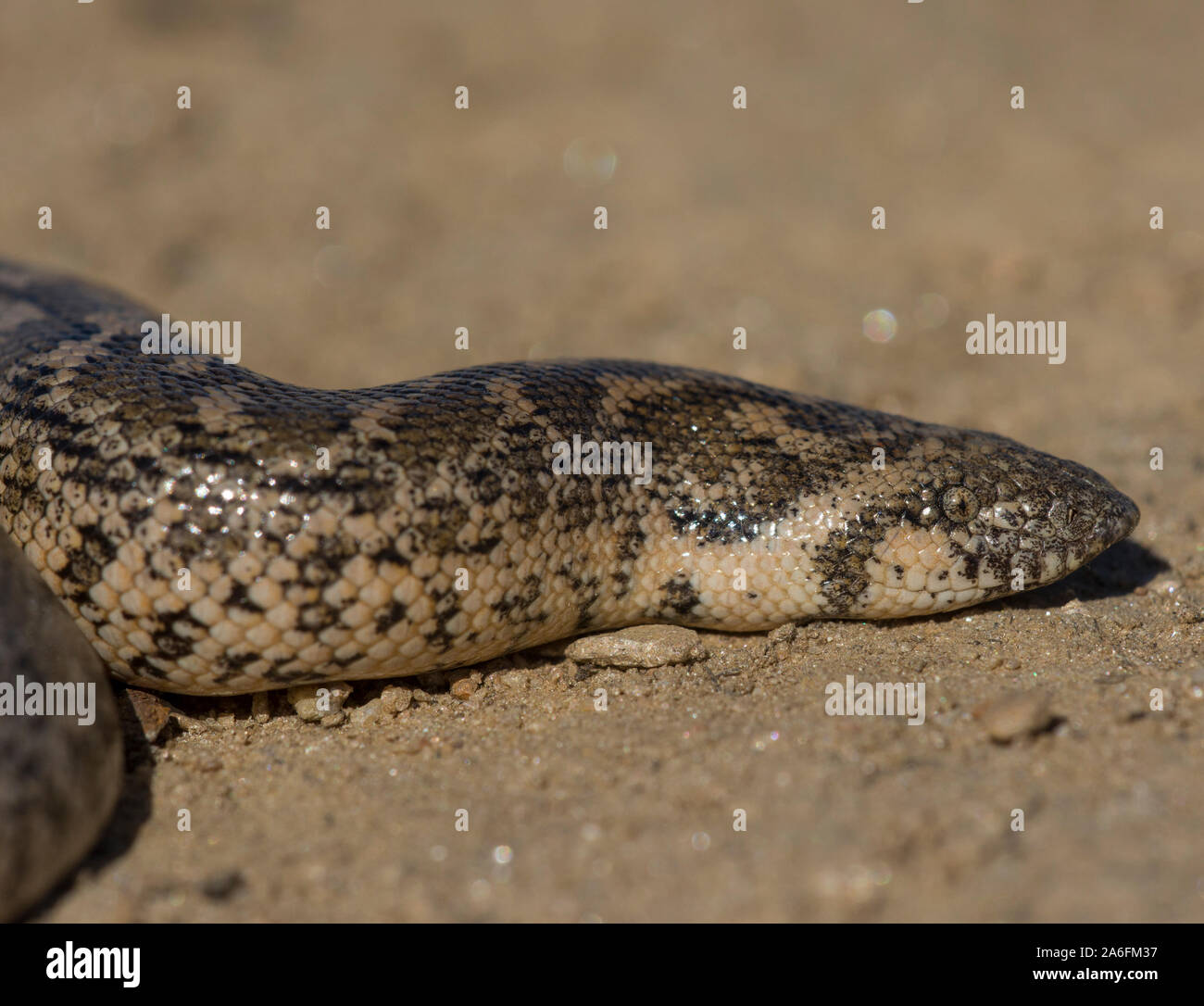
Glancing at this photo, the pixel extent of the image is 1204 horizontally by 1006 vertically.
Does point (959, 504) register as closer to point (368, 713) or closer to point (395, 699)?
point (395, 699)

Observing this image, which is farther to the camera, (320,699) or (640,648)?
(640,648)

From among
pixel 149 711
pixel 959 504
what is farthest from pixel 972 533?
pixel 149 711

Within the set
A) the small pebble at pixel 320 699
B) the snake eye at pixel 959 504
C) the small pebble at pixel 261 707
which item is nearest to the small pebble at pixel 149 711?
the small pebble at pixel 261 707

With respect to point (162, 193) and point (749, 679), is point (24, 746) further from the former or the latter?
point (162, 193)

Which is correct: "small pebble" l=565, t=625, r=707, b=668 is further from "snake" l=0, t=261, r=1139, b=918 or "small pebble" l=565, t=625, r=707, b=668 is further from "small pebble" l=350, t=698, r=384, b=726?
"small pebble" l=350, t=698, r=384, b=726

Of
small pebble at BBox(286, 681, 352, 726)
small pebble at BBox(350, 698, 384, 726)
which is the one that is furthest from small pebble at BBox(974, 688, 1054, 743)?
small pebble at BBox(286, 681, 352, 726)
